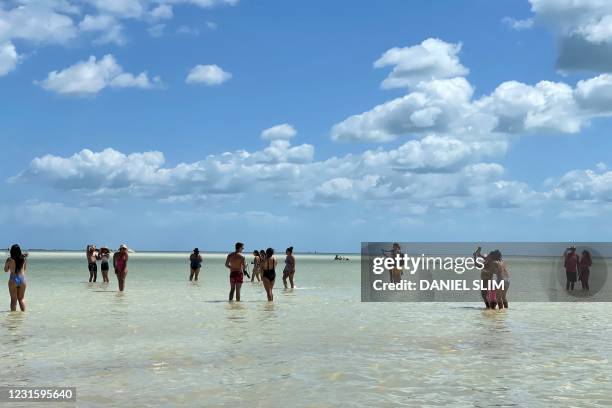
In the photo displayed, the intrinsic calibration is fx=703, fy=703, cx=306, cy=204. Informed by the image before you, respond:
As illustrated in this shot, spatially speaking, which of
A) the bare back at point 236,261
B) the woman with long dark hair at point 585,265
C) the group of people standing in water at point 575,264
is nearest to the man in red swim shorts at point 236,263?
the bare back at point 236,261

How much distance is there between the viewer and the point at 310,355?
496 inches

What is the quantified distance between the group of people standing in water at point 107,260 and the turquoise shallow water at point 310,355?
592 cm

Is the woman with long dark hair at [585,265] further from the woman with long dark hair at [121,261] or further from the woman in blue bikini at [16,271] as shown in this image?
the woman in blue bikini at [16,271]

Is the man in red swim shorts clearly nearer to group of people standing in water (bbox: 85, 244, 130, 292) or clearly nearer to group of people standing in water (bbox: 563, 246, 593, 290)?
group of people standing in water (bbox: 85, 244, 130, 292)

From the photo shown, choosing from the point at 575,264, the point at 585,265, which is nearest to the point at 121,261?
the point at 575,264

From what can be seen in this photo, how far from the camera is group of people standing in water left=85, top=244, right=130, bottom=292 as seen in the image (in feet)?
91.8

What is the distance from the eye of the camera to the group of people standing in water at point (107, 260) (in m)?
28.0

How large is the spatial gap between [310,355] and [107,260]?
25220mm

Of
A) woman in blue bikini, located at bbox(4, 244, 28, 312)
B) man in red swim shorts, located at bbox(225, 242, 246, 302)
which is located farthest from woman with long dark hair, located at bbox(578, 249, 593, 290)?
woman in blue bikini, located at bbox(4, 244, 28, 312)

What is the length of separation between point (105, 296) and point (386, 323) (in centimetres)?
1286

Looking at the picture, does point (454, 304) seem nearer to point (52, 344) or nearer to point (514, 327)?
point (514, 327)

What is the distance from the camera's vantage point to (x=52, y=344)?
13594mm

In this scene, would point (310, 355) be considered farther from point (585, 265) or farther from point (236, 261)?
point (585, 265)

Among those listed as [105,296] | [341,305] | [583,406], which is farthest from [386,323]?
[105,296]
